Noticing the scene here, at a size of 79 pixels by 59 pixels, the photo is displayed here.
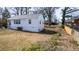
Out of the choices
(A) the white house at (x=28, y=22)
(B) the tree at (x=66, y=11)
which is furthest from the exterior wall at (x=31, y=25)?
(B) the tree at (x=66, y=11)

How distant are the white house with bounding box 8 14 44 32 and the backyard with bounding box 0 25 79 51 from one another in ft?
0.22

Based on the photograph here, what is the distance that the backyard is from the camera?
371cm

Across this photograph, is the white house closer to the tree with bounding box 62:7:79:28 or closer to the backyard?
the backyard

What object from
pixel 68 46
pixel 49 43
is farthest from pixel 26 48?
pixel 68 46

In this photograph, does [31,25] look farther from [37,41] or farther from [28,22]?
[37,41]

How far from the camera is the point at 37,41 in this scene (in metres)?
3.71

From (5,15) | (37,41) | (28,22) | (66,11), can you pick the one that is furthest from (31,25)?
(66,11)

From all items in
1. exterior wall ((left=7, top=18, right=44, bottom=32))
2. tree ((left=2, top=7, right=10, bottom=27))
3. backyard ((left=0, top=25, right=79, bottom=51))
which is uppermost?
tree ((left=2, top=7, right=10, bottom=27))

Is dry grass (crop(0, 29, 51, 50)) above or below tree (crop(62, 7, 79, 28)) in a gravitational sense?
below

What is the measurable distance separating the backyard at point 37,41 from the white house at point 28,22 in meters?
0.07

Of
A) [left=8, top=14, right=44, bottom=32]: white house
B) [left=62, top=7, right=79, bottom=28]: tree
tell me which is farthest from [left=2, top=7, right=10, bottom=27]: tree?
[left=62, top=7, right=79, bottom=28]: tree

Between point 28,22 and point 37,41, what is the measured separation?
277 mm

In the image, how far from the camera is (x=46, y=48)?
372cm
